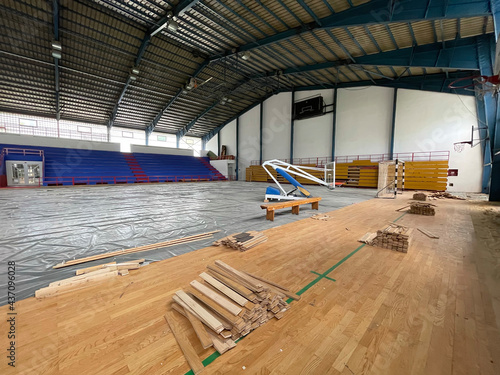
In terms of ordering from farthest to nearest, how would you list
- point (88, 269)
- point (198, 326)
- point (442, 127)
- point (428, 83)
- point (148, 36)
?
point (428, 83), point (442, 127), point (148, 36), point (88, 269), point (198, 326)

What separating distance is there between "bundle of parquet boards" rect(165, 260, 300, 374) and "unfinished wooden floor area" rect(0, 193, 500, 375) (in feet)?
0.26

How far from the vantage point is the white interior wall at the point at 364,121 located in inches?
732

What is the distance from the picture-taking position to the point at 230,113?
30266 mm

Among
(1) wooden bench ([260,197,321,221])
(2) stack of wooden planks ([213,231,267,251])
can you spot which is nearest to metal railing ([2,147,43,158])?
(1) wooden bench ([260,197,321,221])

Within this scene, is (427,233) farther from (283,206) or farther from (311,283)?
(311,283)

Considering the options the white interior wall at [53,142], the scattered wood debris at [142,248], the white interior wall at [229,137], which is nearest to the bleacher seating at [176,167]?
the white interior wall at [53,142]

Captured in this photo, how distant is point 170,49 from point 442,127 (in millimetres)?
23118

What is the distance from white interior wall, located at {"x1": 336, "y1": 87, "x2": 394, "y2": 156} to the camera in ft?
61.0

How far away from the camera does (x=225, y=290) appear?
2273 millimetres

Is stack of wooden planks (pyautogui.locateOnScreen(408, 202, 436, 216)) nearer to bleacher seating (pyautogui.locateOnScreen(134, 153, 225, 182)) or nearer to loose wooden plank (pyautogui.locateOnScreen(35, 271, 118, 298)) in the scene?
A: loose wooden plank (pyautogui.locateOnScreen(35, 271, 118, 298))

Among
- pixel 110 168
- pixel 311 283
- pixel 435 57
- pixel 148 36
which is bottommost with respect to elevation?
pixel 311 283

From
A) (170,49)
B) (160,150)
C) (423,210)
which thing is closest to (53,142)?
(160,150)

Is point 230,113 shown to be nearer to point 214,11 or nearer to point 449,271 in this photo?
point 214,11

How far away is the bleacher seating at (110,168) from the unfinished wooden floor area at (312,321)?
22.2m
